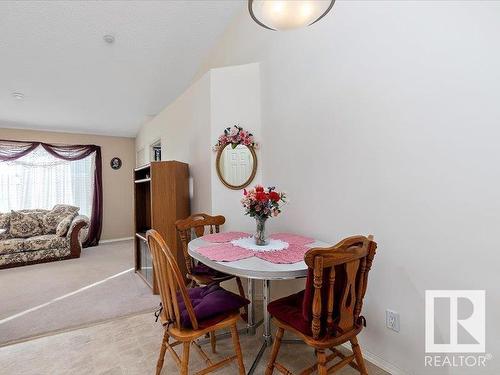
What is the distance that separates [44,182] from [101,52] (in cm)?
389

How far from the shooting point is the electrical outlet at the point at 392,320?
1.58 meters

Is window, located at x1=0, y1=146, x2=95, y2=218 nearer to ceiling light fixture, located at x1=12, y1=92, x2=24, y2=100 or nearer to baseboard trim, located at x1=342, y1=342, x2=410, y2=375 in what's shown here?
ceiling light fixture, located at x1=12, y1=92, x2=24, y2=100

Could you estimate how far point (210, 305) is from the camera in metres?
1.47

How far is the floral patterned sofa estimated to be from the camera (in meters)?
4.21

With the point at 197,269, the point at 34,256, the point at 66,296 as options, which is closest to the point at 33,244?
the point at 34,256

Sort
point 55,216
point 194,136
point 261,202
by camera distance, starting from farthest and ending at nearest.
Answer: point 55,216
point 194,136
point 261,202

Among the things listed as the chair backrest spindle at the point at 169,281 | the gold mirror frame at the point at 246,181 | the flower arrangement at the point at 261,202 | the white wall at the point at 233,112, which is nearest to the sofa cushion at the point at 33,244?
the white wall at the point at 233,112

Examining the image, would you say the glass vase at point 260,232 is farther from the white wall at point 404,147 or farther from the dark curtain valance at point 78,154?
the dark curtain valance at point 78,154

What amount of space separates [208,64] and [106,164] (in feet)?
13.3

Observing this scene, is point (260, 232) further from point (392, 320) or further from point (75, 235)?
point (75, 235)

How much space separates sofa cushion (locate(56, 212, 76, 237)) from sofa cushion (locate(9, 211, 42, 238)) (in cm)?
41

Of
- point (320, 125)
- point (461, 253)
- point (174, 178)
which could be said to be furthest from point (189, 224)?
point (461, 253)

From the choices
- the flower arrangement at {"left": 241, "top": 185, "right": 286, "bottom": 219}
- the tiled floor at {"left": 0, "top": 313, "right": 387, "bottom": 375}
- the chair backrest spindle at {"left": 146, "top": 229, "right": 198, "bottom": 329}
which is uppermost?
the flower arrangement at {"left": 241, "top": 185, "right": 286, "bottom": 219}

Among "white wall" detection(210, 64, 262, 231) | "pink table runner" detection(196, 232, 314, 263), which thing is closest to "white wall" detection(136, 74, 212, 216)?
"white wall" detection(210, 64, 262, 231)
